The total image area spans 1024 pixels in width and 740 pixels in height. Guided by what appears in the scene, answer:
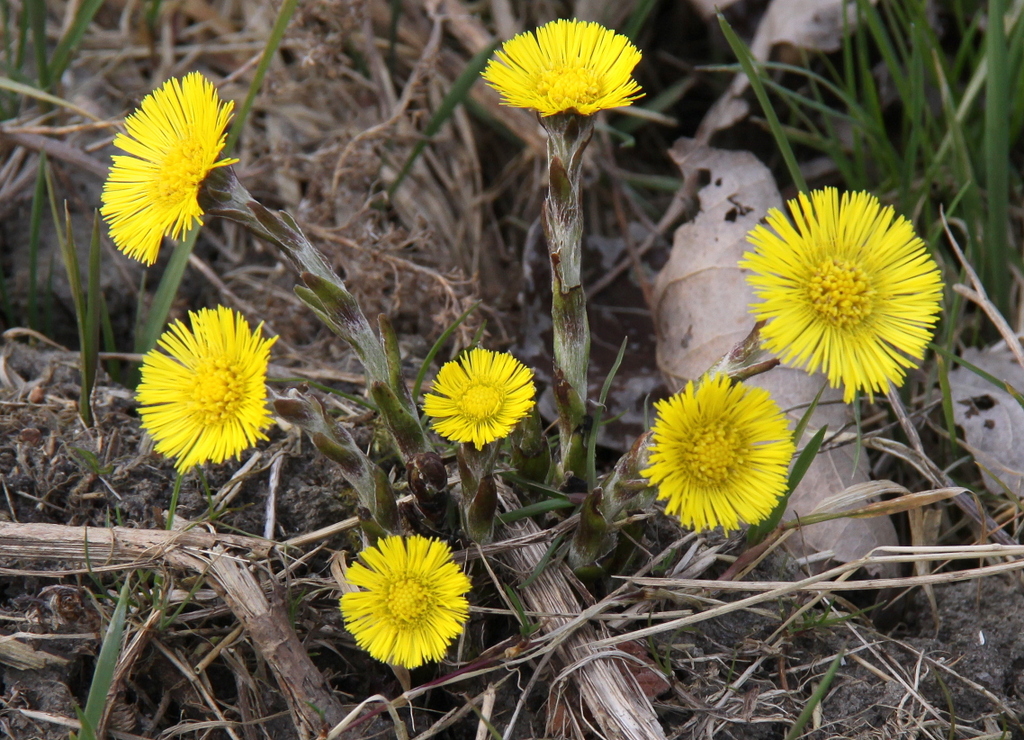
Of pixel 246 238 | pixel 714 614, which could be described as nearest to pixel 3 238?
pixel 246 238

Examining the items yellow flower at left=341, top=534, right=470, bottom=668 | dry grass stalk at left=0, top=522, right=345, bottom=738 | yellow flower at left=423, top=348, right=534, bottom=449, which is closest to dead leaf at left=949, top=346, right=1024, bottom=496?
yellow flower at left=423, top=348, right=534, bottom=449

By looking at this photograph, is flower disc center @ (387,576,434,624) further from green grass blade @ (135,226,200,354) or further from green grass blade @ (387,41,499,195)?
green grass blade @ (387,41,499,195)

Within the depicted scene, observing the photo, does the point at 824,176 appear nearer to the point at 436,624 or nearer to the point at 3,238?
the point at 436,624

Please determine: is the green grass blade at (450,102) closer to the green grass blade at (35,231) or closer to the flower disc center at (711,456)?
the green grass blade at (35,231)

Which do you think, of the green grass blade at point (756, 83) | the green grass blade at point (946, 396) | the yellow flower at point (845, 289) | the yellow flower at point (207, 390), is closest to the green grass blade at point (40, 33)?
the yellow flower at point (207, 390)

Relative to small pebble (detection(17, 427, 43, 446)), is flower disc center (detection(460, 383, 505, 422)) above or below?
above
